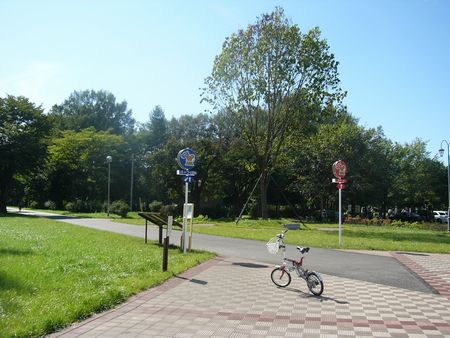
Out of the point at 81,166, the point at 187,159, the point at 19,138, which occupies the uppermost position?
the point at 19,138

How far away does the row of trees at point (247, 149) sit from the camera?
108ft

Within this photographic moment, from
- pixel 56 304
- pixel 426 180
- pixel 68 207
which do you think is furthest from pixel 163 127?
pixel 56 304

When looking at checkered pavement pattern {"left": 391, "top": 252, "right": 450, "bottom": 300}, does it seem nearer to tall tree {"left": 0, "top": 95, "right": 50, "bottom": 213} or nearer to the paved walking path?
the paved walking path

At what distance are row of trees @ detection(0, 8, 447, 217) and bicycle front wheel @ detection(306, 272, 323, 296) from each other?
25.2 metres

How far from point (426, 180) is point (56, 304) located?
5997 centimetres

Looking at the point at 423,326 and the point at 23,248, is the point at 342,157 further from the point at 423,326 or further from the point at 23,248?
the point at 423,326

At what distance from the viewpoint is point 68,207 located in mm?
51781

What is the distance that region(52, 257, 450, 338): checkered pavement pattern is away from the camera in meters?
6.07

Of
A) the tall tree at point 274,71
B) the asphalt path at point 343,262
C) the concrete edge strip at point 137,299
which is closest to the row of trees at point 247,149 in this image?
the tall tree at point 274,71

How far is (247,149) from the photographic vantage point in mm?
53969

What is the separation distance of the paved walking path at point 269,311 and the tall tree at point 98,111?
244 ft

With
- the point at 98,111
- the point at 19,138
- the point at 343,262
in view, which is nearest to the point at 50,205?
the point at 19,138

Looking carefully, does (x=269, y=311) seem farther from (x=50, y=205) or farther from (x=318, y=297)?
(x=50, y=205)

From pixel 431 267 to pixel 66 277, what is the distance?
30.5 feet
